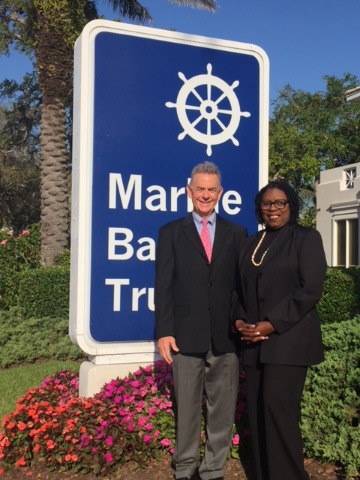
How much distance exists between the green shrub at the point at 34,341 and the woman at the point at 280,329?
540cm

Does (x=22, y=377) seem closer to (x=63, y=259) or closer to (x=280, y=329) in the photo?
(x=280, y=329)

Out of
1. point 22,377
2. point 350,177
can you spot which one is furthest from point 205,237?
point 350,177

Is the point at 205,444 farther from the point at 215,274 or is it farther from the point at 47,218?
the point at 47,218

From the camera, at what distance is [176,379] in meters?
3.51

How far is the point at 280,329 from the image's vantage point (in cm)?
302

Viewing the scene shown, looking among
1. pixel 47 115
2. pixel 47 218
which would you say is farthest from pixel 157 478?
pixel 47 115

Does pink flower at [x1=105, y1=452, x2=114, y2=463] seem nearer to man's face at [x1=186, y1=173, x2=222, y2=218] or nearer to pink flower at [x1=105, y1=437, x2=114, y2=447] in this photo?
pink flower at [x1=105, y1=437, x2=114, y2=447]

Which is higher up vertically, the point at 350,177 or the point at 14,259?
the point at 350,177

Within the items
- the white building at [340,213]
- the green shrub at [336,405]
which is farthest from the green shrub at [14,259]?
the white building at [340,213]

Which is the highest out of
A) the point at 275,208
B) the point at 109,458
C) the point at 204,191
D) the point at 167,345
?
the point at 204,191

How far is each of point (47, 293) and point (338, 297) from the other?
18.3ft

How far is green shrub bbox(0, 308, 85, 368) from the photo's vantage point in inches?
323

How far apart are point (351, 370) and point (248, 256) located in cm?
100

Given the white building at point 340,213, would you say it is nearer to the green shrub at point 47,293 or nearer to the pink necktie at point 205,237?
the green shrub at point 47,293
